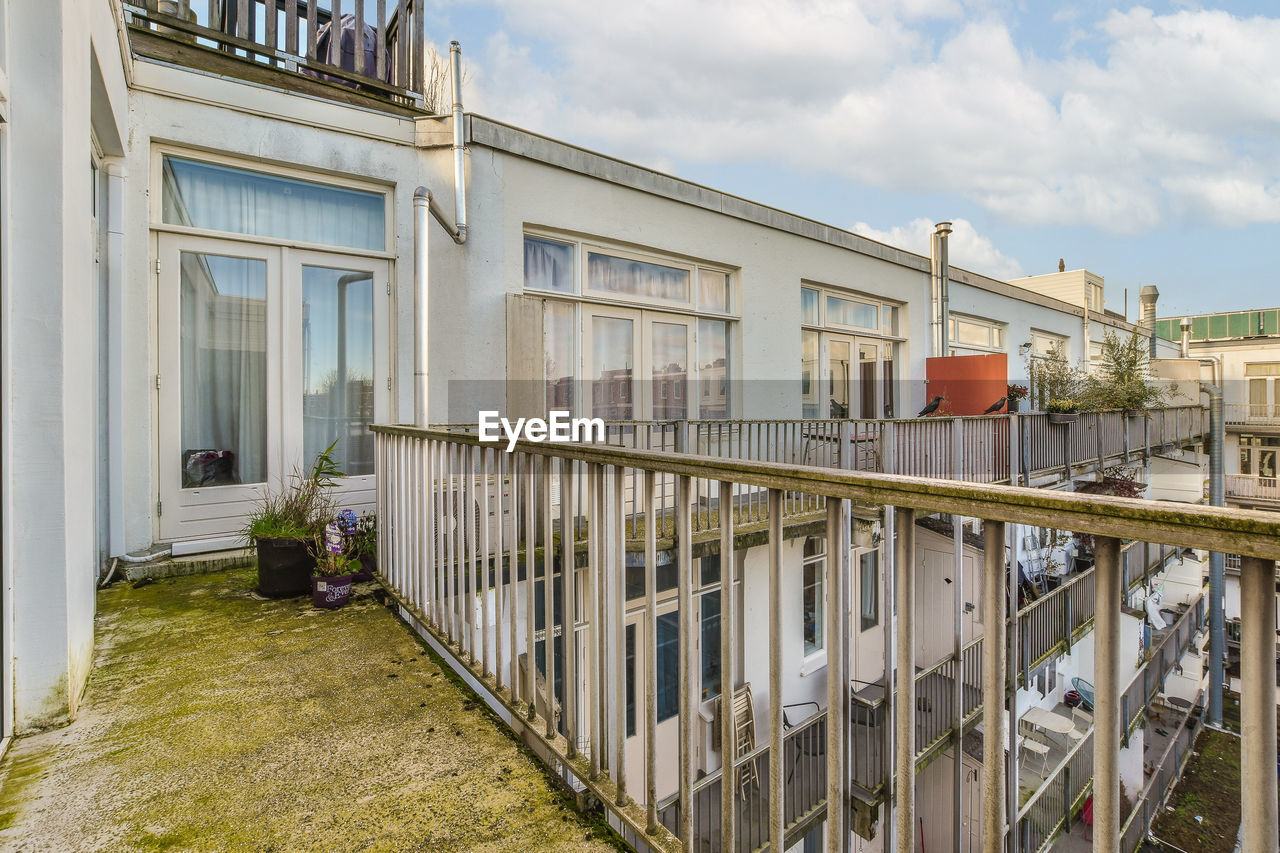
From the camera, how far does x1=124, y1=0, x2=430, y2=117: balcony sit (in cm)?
416

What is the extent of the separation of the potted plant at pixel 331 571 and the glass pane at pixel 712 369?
15.1ft

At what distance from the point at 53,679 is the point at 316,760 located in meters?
0.96

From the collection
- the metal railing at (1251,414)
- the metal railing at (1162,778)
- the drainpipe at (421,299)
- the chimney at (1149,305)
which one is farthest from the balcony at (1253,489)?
the drainpipe at (421,299)

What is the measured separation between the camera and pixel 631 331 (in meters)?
6.45

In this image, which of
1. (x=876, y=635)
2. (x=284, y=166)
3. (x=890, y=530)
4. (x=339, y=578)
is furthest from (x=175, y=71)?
(x=876, y=635)

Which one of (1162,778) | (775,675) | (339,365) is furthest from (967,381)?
(775,675)

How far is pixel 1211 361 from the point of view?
56.8 feet

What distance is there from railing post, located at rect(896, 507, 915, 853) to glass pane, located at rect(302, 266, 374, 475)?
4543 millimetres

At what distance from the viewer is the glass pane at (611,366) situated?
6.17 m

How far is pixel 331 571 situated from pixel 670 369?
4.38 m

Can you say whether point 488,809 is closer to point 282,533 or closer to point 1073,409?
point 282,533

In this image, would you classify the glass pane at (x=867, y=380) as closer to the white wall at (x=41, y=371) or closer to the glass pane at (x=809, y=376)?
the glass pane at (x=809, y=376)

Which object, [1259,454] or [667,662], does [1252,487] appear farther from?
[667,662]

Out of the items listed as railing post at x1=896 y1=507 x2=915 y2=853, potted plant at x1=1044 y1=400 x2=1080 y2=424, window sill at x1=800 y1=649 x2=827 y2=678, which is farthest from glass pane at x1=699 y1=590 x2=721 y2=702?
potted plant at x1=1044 y1=400 x2=1080 y2=424
